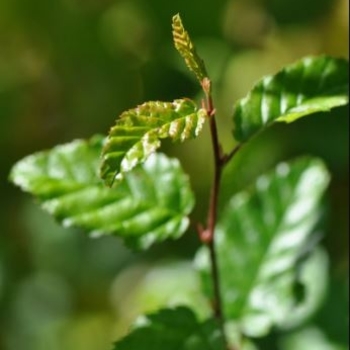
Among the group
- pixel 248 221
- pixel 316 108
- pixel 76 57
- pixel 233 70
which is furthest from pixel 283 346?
pixel 76 57

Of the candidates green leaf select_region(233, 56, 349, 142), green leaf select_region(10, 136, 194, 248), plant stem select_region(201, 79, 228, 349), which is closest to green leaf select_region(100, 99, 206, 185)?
plant stem select_region(201, 79, 228, 349)

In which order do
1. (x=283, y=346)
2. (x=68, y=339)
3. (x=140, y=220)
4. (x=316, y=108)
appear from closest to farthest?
(x=316, y=108), (x=140, y=220), (x=283, y=346), (x=68, y=339)

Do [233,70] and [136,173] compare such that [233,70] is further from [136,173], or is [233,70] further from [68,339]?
[136,173]

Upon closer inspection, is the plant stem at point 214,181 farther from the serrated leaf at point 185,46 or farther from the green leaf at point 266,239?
the green leaf at point 266,239

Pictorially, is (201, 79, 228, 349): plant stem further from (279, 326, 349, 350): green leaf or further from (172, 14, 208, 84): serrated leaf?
(279, 326, 349, 350): green leaf

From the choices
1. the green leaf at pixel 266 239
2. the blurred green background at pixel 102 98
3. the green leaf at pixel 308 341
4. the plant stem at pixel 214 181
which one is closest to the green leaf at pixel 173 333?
the plant stem at pixel 214 181

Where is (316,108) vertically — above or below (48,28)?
below

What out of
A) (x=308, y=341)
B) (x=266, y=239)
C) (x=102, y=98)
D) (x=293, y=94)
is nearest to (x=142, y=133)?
(x=293, y=94)
